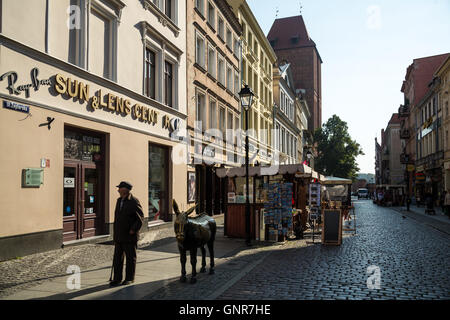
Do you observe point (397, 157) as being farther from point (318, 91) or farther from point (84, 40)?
point (84, 40)

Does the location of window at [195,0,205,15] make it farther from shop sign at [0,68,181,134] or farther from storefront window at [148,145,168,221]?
storefront window at [148,145,168,221]

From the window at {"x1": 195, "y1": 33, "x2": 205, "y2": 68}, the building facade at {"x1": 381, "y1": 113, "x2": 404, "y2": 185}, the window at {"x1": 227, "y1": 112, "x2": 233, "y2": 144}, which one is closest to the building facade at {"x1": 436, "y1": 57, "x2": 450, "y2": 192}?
the window at {"x1": 227, "y1": 112, "x2": 233, "y2": 144}

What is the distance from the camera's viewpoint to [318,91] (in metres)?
95.7

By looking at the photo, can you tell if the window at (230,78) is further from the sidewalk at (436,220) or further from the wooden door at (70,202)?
the wooden door at (70,202)

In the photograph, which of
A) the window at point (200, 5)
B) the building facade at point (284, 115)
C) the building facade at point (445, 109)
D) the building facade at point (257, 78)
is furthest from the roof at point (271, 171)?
the building facade at point (284, 115)

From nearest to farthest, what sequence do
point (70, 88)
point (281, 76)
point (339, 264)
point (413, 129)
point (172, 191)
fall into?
point (339, 264) < point (70, 88) < point (172, 191) < point (281, 76) < point (413, 129)

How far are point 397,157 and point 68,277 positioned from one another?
84564 millimetres

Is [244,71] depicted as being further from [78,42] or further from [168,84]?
[78,42]

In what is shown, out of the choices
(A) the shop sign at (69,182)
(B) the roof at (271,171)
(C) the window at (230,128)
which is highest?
(C) the window at (230,128)

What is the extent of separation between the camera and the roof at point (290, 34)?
87588mm

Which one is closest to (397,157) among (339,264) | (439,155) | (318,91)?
(318,91)

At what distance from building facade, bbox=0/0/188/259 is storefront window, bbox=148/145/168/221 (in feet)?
0.14

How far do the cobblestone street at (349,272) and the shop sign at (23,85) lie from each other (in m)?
6.67

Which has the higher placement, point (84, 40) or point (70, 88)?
point (84, 40)
